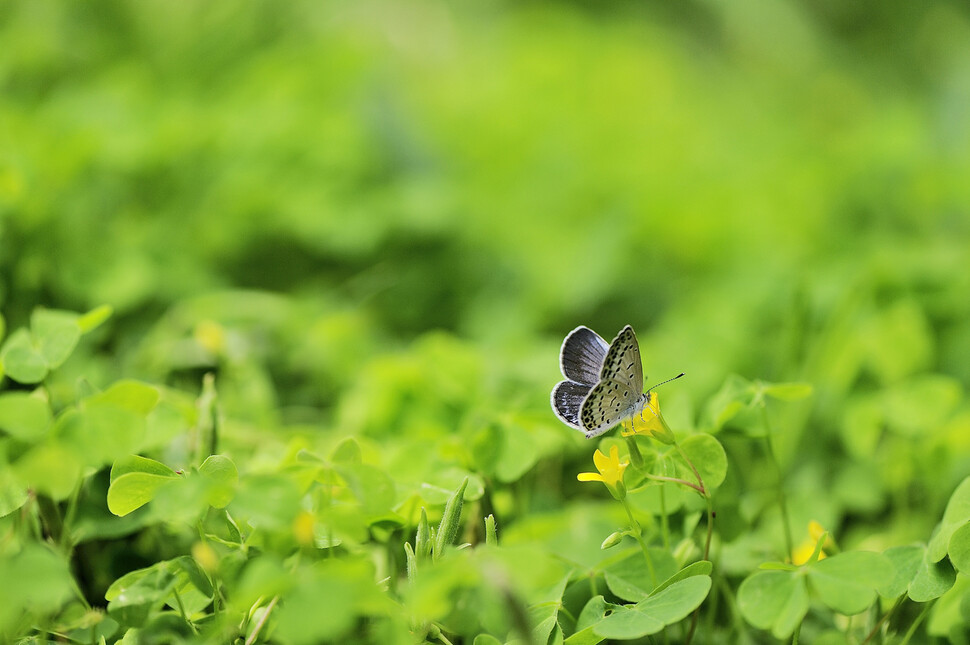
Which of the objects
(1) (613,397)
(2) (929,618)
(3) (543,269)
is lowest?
(3) (543,269)

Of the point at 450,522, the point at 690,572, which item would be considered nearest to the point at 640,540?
the point at 690,572

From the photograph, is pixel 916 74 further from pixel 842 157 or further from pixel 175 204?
pixel 175 204

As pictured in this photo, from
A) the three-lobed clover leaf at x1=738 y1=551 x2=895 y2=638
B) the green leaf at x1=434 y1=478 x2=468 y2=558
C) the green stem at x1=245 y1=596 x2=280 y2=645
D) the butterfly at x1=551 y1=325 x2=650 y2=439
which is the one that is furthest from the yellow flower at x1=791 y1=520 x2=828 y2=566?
the green stem at x1=245 y1=596 x2=280 y2=645

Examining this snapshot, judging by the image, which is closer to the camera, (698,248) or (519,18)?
(698,248)

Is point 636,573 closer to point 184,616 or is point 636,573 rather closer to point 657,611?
point 657,611

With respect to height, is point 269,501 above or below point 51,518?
above

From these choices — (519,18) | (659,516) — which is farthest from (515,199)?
(519,18)

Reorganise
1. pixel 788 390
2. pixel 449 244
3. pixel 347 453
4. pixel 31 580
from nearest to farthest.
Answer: pixel 31 580 < pixel 347 453 < pixel 788 390 < pixel 449 244

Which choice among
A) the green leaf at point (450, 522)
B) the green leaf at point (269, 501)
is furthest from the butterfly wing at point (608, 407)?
the green leaf at point (269, 501)

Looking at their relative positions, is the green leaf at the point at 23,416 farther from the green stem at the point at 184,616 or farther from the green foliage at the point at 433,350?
the green stem at the point at 184,616
